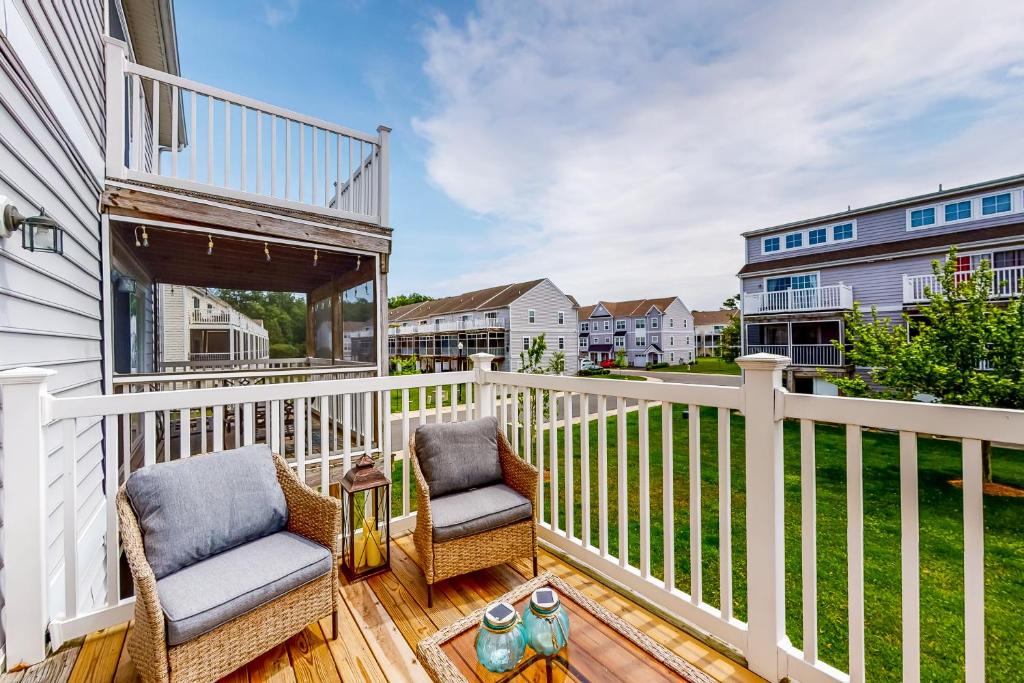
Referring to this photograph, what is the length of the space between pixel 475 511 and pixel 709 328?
4846 cm

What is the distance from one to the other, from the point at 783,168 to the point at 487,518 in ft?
36.1

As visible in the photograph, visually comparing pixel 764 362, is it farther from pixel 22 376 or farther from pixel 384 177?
pixel 384 177

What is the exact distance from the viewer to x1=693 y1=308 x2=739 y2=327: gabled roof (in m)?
45.7

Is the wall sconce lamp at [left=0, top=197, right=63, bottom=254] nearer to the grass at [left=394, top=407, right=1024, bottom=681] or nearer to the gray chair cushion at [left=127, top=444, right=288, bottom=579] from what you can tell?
the gray chair cushion at [left=127, top=444, right=288, bottom=579]

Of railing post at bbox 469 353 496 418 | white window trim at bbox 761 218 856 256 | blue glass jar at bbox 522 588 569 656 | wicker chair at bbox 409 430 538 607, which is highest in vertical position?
white window trim at bbox 761 218 856 256

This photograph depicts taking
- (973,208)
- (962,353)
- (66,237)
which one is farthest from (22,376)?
(973,208)

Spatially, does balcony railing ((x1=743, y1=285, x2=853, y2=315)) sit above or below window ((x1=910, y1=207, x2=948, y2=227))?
below

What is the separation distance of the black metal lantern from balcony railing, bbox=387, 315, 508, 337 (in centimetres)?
2129

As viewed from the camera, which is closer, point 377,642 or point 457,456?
point 377,642

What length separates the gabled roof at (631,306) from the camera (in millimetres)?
33684

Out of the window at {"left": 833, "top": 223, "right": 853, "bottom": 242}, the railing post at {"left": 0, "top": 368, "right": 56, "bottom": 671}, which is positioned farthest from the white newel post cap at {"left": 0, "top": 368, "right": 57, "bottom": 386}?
the window at {"left": 833, "top": 223, "right": 853, "bottom": 242}

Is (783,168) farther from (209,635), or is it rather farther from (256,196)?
(209,635)

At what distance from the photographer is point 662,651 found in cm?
146

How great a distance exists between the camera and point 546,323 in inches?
984
